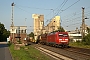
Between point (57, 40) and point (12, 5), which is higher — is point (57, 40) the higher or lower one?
the lower one

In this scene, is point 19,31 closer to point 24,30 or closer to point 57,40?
point 24,30

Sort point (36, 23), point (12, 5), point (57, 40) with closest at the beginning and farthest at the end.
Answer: point (57, 40) < point (12, 5) < point (36, 23)

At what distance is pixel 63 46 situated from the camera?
4081 centimetres

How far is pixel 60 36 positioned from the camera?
1588 inches

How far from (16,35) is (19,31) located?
1386 millimetres

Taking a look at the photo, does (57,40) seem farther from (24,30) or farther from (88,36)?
(24,30)

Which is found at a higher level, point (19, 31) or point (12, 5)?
point (12, 5)

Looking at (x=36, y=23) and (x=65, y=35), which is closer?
(x=65, y=35)

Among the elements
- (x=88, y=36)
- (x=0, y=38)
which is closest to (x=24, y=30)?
(x=88, y=36)

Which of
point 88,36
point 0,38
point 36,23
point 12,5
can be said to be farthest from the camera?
point 36,23

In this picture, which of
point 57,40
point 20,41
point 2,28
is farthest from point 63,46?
point 2,28

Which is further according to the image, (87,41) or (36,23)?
(36,23)

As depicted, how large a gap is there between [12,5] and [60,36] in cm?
1256

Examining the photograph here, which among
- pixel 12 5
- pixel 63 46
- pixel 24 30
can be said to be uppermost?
pixel 12 5
